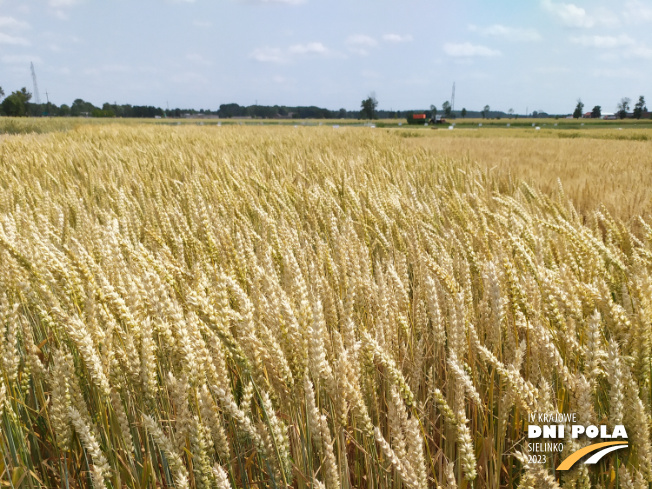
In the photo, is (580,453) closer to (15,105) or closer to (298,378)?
(298,378)

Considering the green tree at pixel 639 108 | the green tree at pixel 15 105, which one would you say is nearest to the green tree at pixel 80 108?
the green tree at pixel 15 105

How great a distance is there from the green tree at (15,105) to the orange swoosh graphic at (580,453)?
79.5 metres

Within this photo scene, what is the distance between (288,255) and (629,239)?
4.66ft

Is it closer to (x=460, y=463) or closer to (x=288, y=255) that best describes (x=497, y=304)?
(x=460, y=463)

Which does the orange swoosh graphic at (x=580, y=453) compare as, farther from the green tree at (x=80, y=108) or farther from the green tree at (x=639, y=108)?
the green tree at (x=80, y=108)

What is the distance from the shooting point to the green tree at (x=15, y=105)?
6147 centimetres

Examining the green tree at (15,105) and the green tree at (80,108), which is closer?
the green tree at (15,105)

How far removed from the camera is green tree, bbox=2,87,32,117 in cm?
6147

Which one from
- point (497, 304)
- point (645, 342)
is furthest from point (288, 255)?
point (645, 342)

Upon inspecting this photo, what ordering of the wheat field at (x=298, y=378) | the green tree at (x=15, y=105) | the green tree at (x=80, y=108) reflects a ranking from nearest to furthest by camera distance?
1. the wheat field at (x=298, y=378)
2. the green tree at (x=15, y=105)
3. the green tree at (x=80, y=108)

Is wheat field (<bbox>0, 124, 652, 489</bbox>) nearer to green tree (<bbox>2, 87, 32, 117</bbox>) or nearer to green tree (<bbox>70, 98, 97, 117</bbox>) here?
green tree (<bbox>2, 87, 32, 117</bbox>)

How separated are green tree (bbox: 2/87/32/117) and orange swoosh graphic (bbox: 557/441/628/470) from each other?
261 ft

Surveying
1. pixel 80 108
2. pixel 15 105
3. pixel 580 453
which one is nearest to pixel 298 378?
pixel 580 453

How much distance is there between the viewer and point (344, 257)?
1.31m
